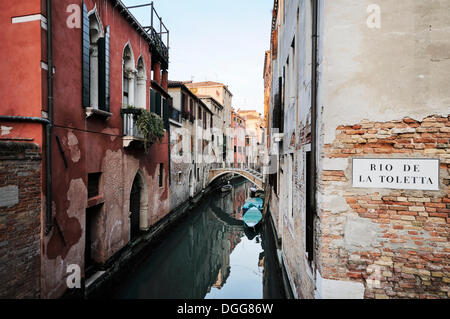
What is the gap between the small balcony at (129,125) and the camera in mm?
6336

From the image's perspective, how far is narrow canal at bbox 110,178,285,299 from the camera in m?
6.29

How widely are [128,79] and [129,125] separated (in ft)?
5.24

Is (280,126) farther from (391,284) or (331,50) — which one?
(391,284)

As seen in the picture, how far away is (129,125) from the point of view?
21.2 ft

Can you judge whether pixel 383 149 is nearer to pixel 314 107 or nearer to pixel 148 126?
pixel 314 107

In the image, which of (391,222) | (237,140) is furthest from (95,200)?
(237,140)

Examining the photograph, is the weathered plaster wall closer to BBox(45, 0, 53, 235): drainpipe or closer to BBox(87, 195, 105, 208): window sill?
BBox(45, 0, 53, 235): drainpipe

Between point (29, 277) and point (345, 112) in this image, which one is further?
point (29, 277)

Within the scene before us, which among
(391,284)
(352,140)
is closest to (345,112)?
(352,140)

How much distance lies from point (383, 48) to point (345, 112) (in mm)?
743

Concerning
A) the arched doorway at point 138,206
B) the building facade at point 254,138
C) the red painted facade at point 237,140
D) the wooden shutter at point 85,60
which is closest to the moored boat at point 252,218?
the arched doorway at point 138,206

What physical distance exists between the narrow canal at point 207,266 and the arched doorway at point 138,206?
0.95m

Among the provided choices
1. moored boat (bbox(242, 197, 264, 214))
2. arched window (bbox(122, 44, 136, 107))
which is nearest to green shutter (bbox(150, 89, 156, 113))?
arched window (bbox(122, 44, 136, 107))

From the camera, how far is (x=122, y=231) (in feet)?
21.3
